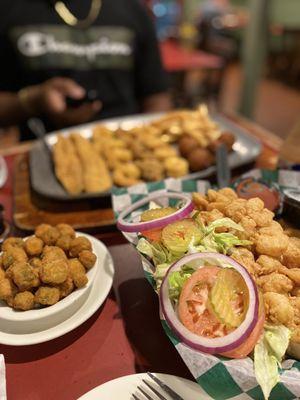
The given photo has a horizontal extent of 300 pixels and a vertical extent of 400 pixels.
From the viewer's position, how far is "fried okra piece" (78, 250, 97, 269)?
1204 millimetres

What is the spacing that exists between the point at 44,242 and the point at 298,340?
2.66 ft

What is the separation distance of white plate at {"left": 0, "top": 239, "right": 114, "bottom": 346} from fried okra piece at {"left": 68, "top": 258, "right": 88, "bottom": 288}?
0.28ft

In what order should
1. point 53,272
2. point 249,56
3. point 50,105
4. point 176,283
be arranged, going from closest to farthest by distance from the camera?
point 176,283 < point 53,272 < point 50,105 < point 249,56

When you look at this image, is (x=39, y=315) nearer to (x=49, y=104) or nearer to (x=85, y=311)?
(x=85, y=311)

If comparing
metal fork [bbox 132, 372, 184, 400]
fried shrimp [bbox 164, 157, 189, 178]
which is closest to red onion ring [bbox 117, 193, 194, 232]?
metal fork [bbox 132, 372, 184, 400]

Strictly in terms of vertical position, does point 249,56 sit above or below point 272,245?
above

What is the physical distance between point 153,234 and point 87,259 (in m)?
0.23

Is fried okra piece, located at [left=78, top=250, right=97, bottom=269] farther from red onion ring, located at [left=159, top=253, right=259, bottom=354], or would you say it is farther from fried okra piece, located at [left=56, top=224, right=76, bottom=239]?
red onion ring, located at [left=159, top=253, right=259, bottom=354]

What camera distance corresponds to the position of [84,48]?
2785mm

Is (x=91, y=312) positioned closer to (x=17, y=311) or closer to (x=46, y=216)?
(x=17, y=311)

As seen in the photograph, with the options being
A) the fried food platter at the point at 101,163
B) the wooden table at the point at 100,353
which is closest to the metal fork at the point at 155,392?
the wooden table at the point at 100,353

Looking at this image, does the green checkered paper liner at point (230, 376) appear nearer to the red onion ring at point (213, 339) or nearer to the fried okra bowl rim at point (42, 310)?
the red onion ring at point (213, 339)

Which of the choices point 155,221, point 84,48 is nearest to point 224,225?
point 155,221

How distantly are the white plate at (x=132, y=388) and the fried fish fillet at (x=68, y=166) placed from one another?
0.98 meters
